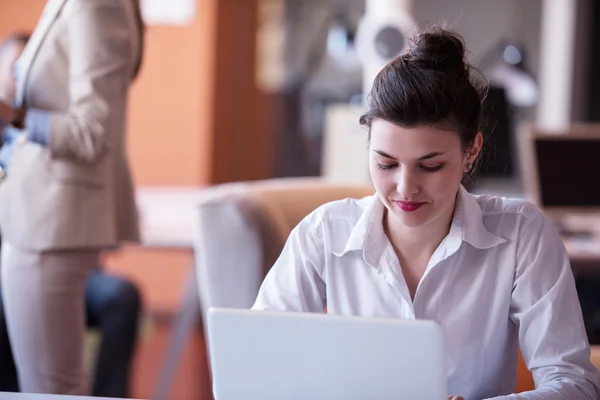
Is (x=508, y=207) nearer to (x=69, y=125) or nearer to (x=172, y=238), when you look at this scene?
(x=69, y=125)

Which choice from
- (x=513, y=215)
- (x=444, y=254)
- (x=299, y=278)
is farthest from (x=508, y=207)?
(x=299, y=278)

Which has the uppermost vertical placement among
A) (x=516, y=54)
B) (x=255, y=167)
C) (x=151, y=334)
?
(x=516, y=54)

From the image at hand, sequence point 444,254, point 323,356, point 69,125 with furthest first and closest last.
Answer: point 69,125 → point 444,254 → point 323,356

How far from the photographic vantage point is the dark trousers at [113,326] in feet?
10.1

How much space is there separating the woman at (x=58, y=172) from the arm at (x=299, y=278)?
0.59m

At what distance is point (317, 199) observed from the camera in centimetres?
225

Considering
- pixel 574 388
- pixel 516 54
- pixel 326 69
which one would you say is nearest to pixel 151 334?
pixel 516 54

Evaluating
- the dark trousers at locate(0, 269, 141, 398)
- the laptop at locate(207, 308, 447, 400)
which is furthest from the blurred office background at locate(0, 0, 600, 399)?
the laptop at locate(207, 308, 447, 400)

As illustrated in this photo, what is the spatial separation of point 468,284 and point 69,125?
0.91 m

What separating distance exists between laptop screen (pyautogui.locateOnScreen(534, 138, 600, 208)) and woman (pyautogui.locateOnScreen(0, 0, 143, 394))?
6.34 ft

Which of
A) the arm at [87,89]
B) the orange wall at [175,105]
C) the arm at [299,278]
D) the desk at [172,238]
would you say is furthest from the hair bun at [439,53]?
the orange wall at [175,105]

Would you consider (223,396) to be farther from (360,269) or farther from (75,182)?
(75,182)

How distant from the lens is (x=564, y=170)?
11.6 ft

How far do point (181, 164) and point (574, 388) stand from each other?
4.00m
